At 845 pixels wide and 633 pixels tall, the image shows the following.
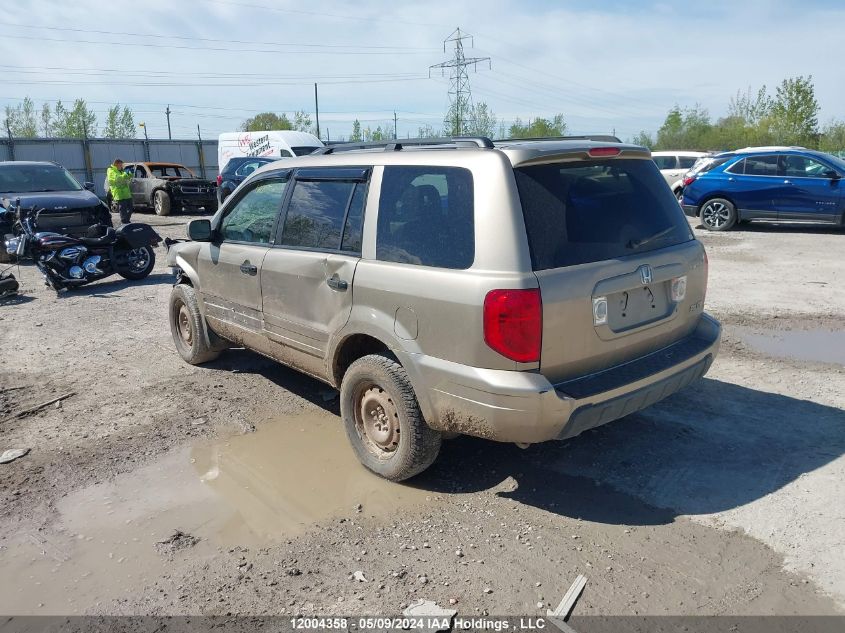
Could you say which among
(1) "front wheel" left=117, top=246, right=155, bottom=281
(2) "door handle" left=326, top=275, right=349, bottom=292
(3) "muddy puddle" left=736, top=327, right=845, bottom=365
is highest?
(2) "door handle" left=326, top=275, right=349, bottom=292

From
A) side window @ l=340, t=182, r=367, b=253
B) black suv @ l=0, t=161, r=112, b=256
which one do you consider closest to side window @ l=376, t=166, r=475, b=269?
side window @ l=340, t=182, r=367, b=253

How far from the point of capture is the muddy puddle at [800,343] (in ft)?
20.3

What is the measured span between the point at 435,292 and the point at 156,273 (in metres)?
9.05

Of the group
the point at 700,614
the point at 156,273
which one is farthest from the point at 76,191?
the point at 700,614

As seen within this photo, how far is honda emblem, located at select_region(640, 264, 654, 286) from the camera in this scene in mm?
3777

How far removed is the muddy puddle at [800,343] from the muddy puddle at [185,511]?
4.06 metres

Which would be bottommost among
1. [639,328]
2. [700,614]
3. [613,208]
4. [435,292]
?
[700,614]

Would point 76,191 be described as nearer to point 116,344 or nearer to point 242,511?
point 116,344

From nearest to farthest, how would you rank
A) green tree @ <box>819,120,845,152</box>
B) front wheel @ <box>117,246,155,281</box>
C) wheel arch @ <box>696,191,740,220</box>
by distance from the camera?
front wheel @ <box>117,246,155,281</box>
wheel arch @ <box>696,191,740,220</box>
green tree @ <box>819,120,845,152</box>

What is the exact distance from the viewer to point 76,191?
12719 mm

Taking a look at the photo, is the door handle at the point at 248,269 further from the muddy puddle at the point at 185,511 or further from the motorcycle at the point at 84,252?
the motorcycle at the point at 84,252

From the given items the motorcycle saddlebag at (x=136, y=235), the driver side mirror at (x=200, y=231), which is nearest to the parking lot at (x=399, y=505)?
the driver side mirror at (x=200, y=231)

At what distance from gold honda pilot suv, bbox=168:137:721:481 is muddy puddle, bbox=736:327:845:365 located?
2.23m

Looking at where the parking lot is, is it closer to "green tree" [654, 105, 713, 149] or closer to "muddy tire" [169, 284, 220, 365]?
"muddy tire" [169, 284, 220, 365]
